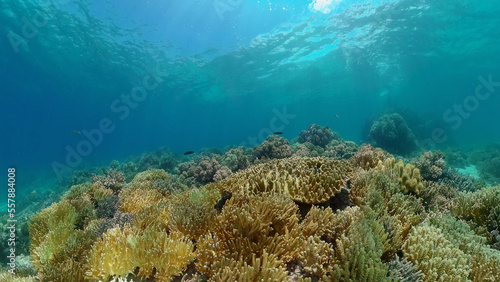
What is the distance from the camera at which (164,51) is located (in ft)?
106

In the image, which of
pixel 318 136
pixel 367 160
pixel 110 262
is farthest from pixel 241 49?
pixel 110 262

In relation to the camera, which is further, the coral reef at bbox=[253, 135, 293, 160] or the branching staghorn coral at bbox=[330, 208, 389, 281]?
the coral reef at bbox=[253, 135, 293, 160]

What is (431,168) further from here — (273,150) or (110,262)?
(110,262)

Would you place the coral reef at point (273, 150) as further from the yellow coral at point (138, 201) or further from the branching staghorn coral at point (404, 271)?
the branching staghorn coral at point (404, 271)

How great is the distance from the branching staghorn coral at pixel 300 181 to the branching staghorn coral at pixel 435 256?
1.37m

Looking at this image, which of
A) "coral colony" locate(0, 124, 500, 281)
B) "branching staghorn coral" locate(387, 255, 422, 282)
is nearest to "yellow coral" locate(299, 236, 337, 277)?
"coral colony" locate(0, 124, 500, 281)

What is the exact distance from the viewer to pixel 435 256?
2.83 m

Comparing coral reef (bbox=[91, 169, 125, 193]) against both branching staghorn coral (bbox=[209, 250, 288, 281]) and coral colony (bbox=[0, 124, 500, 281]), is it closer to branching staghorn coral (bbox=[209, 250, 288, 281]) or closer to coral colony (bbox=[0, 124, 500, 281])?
coral colony (bbox=[0, 124, 500, 281])

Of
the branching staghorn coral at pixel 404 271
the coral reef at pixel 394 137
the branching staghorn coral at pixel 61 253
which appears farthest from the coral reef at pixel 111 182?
the coral reef at pixel 394 137

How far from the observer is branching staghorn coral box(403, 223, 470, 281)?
2598mm

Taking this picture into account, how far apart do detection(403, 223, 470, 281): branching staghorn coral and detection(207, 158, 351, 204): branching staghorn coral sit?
137 centimetres

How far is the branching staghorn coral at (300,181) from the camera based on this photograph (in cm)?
404

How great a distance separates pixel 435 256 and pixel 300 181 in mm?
2173

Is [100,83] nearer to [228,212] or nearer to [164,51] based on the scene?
[164,51]
